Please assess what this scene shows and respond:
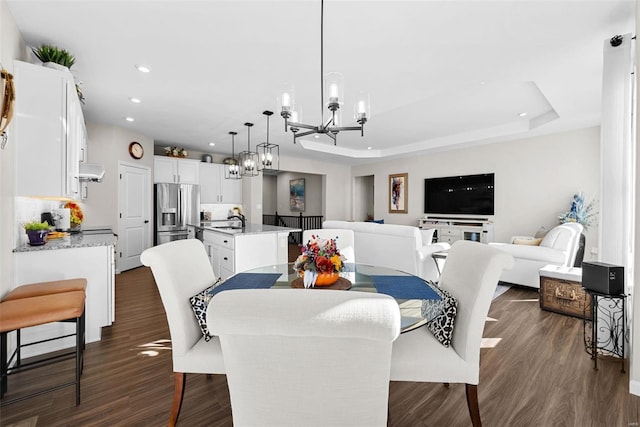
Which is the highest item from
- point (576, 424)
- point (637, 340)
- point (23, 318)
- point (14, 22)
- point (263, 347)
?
point (14, 22)

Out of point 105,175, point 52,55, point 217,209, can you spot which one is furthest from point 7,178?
point 217,209

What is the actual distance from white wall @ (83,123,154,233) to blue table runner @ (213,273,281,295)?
170 inches

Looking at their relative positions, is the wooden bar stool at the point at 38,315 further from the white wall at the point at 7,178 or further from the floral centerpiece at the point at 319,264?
the floral centerpiece at the point at 319,264

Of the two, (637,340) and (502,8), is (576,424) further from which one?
(502,8)

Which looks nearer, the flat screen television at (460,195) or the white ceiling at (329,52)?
the white ceiling at (329,52)

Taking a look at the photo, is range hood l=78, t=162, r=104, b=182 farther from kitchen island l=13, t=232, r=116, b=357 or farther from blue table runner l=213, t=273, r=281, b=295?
blue table runner l=213, t=273, r=281, b=295

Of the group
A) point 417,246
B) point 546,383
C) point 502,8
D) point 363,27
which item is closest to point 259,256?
point 417,246

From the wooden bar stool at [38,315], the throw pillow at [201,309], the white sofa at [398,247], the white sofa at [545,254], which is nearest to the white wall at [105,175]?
the wooden bar stool at [38,315]

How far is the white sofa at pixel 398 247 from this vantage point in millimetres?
4027

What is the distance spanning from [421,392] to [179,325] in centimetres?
153

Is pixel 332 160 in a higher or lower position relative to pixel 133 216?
higher

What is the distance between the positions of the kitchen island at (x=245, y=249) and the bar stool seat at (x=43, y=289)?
158 centimetres

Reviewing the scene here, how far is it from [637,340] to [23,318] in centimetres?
366

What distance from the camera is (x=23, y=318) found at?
1621 millimetres
